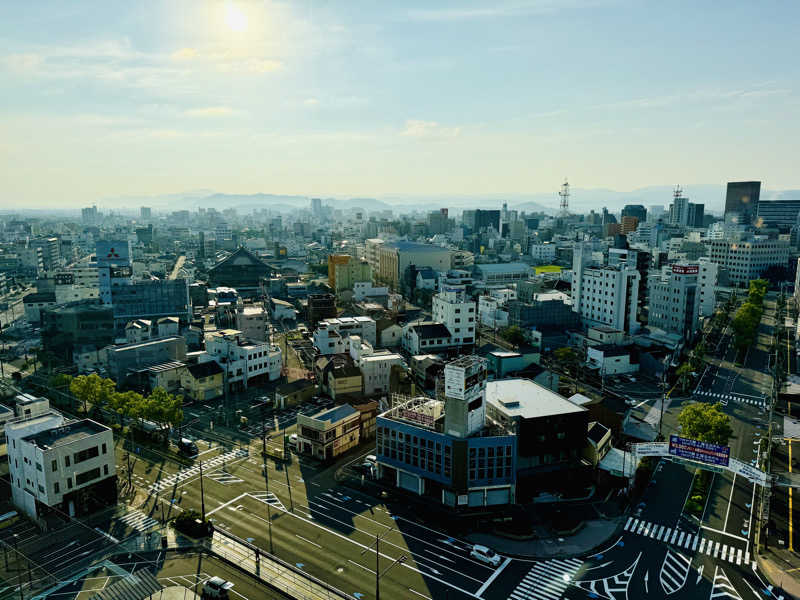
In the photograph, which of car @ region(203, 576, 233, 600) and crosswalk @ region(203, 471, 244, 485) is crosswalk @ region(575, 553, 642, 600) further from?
crosswalk @ region(203, 471, 244, 485)

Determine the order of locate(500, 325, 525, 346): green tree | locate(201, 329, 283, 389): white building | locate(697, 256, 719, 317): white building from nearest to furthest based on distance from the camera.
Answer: locate(201, 329, 283, 389): white building < locate(500, 325, 525, 346): green tree < locate(697, 256, 719, 317): white building

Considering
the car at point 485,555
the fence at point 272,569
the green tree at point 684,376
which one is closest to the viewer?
the fence at point 272,569

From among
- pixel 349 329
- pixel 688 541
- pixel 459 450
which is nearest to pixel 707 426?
pixel 688 541

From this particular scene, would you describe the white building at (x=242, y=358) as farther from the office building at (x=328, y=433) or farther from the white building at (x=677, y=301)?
the white building at (x=677, y=301)

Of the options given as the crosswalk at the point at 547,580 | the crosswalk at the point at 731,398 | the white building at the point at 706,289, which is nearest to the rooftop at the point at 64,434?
the crosswalk at the point at 547,580

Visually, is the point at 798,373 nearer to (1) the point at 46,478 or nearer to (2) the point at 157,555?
(2) the point at 157,555

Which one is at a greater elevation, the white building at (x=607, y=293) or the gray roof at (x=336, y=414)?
the white building at (x=607, y=293)

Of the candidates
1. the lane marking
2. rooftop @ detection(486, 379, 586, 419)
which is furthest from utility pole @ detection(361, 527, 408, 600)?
rooftop @ detection(486, 379, 586, 419)
